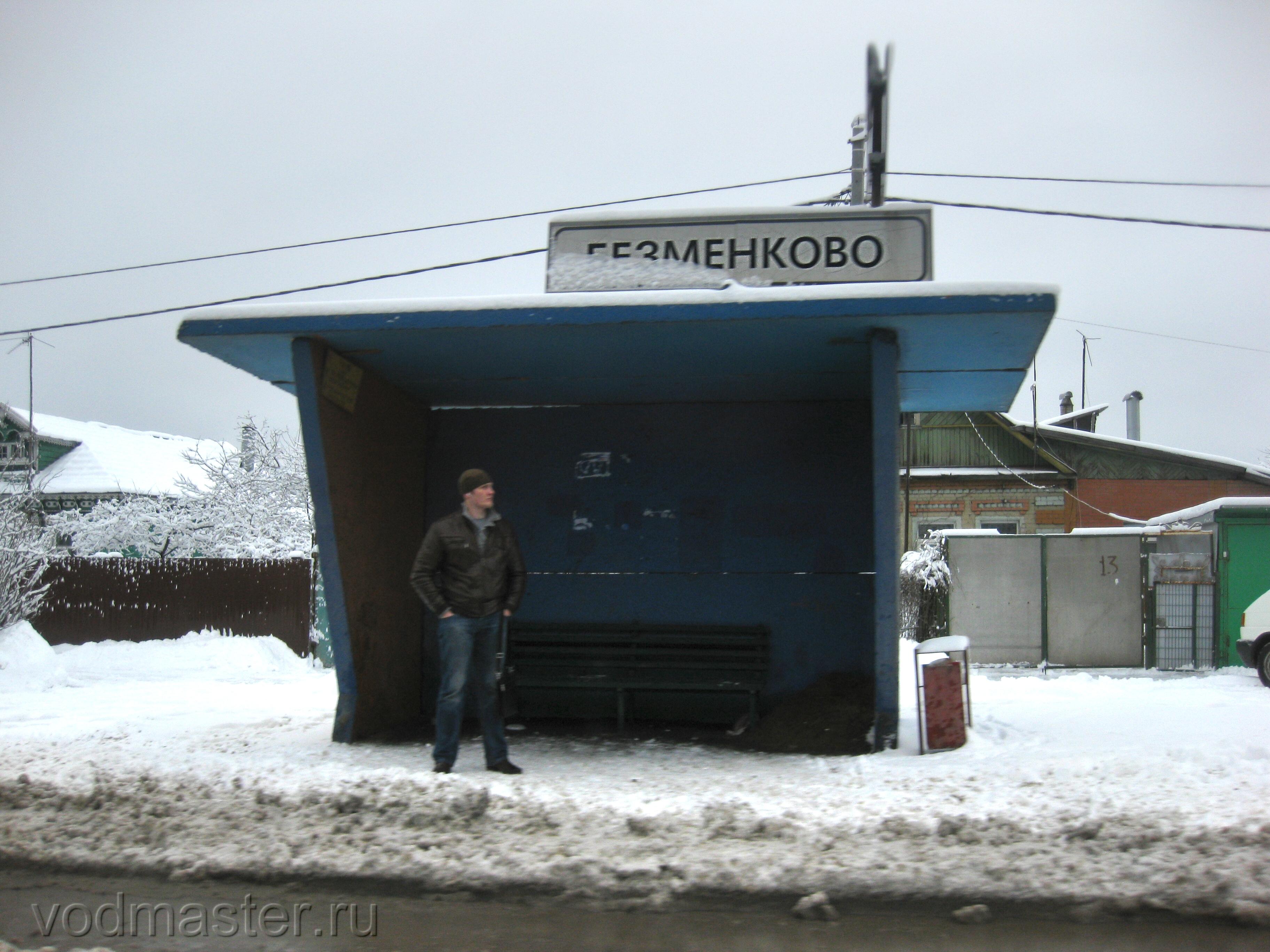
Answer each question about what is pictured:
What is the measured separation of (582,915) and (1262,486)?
101 feet

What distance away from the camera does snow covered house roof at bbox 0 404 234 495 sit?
34.3 m

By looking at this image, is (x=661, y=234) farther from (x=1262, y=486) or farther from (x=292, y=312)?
(x=1262, y=486)

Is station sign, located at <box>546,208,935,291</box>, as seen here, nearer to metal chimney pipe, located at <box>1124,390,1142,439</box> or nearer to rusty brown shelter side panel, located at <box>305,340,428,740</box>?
rusty brown shelter side panel, located at <box>305,340,428,740</box>

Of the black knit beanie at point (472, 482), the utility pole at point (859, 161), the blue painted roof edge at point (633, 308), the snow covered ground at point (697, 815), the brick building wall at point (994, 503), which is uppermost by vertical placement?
the utility pole at point (859, 161)

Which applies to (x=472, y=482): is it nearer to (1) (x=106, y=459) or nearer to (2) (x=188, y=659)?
(2) (x=188, y=659)

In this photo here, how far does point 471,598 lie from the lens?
5.52 metres

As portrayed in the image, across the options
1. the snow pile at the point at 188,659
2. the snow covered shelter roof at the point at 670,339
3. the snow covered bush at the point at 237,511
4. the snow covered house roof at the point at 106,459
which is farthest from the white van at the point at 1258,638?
the snow covered house roof at the point at 106,459

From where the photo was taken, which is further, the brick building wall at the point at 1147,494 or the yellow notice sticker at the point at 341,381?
the brick building wall at the point at 1147,494

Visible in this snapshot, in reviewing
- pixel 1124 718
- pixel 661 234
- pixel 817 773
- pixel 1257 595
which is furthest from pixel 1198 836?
pixel 1257 595

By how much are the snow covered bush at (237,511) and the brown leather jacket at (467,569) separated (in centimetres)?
1742

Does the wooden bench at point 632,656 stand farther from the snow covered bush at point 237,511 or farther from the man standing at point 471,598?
the snow covered bush at point 237,511

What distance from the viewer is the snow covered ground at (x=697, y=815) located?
12.3 feet

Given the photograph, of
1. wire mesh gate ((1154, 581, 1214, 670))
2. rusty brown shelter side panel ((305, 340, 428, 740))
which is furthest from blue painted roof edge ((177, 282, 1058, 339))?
wire mesh gate ((1154, 581, 1214, 670))

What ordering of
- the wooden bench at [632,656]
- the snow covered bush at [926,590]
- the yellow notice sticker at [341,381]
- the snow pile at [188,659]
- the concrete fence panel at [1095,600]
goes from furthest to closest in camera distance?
1. the snow covered bush at [926,590]
2. the concrete fence panel at [1095,600]
3. the snow pile at [188,659]
4. the wooden bench at [632,656]
5. the yellow notice sticker at [341,381]
